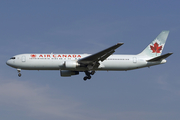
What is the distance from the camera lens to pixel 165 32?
187 ft

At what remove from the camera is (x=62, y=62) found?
50156 mm

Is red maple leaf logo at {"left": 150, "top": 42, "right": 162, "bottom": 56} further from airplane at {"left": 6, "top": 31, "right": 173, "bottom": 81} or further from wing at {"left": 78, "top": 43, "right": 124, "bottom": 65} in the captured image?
wing at {"left": 78, "top": 43, "right": 124, "bottom": 65}

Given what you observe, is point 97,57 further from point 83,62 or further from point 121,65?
point 121,65

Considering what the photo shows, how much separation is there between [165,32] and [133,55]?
7963mm

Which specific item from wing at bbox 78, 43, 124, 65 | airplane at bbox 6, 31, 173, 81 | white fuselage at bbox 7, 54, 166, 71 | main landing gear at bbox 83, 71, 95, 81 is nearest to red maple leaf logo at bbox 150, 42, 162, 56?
airplane at bbox 6, 31, 173, 81

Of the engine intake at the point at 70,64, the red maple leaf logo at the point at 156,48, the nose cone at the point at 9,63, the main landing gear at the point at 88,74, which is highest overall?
the red maple leaf logo at the point at 156,48

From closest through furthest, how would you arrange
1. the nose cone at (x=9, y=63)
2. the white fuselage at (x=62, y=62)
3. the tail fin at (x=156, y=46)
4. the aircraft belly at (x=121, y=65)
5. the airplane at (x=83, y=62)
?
the airplane at (x=83, y=62)
the white fuselage at (x=62, y=62)
the nose cone at (x=9, y=63)
the aircraft belly at (x=121, y=65)
the tail fin at (x=156, y=46)

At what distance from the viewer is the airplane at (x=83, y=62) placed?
162 ft

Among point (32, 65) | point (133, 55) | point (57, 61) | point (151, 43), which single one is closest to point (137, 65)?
point (133, 55)

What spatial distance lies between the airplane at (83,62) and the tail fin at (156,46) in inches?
46.2

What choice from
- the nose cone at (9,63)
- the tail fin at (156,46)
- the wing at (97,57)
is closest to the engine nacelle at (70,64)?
the wing at (97,57)

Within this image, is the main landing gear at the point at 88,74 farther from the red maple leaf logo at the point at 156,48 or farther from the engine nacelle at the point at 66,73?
the red maple leaf logo at the point at 156,48

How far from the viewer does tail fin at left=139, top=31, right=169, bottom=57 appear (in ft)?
181

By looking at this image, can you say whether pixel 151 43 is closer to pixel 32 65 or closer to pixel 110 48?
pixel 110 48
